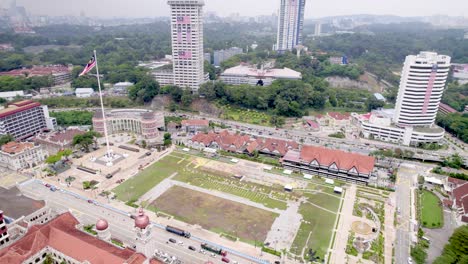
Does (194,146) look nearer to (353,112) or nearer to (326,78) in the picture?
(353,112)

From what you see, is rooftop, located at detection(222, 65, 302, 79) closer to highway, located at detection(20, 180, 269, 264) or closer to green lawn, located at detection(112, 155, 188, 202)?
green lawn, located at detection(112, 155, 188, 202)

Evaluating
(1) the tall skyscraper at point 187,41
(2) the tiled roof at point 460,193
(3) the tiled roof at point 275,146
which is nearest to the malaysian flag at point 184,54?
(1) the tall skyscraper at point 187,41

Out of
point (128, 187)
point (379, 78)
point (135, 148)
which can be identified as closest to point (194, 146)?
point (135, 148)

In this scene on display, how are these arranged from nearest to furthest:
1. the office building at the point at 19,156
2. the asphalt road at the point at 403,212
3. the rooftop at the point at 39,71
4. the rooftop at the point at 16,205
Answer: the asphalt road at the point at 403,212 < the rooftop at the point at 16,205 < the office building at the point at 19,156 < the rooftop at the point at 39,71

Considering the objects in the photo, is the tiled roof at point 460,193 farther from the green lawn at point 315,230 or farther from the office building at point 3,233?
the office building at point 3,233

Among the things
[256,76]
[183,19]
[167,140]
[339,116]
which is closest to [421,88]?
[339,116]

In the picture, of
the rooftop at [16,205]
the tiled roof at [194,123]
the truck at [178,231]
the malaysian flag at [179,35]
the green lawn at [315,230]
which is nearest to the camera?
the green lawn at [315,230]
